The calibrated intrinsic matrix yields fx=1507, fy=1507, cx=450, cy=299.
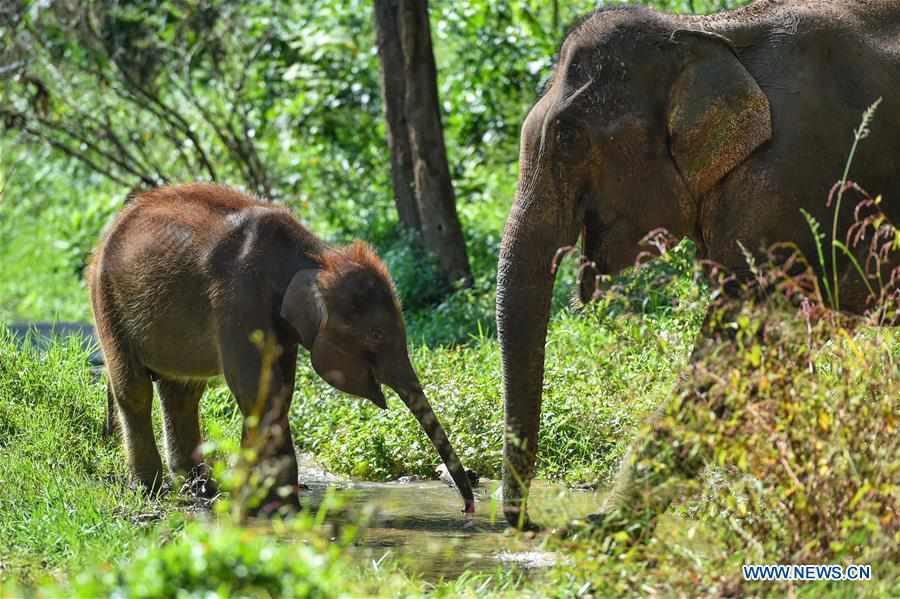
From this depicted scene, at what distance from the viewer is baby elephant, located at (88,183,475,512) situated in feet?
21.2

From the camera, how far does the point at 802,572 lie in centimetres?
430

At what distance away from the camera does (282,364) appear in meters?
6.75

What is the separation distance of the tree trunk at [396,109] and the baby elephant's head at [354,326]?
18.6 ft

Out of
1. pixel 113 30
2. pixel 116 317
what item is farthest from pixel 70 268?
pixel 116 317

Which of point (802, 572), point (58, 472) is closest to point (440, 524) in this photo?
point (58, 472)

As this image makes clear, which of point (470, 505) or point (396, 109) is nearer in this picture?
point (470, 505)

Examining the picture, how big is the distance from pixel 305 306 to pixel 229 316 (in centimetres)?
38

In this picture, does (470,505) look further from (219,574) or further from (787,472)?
(219,574)

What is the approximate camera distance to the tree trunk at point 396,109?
11938 mm

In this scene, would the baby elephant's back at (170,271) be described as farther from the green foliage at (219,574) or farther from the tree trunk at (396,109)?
the tree trunk at (396,109)

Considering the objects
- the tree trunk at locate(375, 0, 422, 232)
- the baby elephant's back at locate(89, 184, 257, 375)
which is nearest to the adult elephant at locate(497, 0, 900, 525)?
the baby elephant's back at locate(89, 184, 257, 375)

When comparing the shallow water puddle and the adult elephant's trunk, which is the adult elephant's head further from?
the shallow water puddle

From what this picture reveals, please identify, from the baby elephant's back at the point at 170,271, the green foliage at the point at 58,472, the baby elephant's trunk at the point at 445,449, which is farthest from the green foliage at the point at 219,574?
the baby elephant's back at the point at 170,271

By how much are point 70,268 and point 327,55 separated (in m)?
3.85
